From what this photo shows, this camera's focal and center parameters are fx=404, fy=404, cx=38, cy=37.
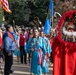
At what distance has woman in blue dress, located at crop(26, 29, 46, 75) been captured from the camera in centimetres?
1143

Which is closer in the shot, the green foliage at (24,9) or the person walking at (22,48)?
the person walking at (22,48)

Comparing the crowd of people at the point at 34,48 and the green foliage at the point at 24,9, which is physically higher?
the green foliage at the point at 24,9

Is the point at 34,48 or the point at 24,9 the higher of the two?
the point at 24,9

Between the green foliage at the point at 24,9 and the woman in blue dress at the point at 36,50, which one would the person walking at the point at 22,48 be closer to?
the woman in blue dress at the point at 36,50

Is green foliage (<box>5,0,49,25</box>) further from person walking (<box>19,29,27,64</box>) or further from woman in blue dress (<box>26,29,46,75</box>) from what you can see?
woman in blue dress (<box>26,29,46,75</box>)

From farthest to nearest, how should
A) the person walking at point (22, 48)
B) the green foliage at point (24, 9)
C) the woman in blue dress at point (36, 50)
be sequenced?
the green foliage at point (24, 9) → the person walking at point (22, 48) → the woman in blue dress at point (36, 50)

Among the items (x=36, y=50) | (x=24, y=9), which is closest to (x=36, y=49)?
(x=36, y=50)

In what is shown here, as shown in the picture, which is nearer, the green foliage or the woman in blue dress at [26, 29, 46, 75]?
the woman in blue dress at [26, 29, 46, 75]

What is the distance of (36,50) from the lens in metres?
11.6

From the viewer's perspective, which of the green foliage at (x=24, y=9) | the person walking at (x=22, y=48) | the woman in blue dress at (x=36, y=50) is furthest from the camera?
the green foliage at (x=24, y=9)

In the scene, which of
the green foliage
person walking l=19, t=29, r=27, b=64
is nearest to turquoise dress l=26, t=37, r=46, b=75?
person walking l=19, t=29, r=27, b=64

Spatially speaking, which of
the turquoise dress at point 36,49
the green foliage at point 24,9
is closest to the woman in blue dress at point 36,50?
the turquoise dress at point 36,49

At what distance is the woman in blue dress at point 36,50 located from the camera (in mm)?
11429

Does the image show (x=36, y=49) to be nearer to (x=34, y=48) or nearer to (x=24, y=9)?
(x=34, y=48)
